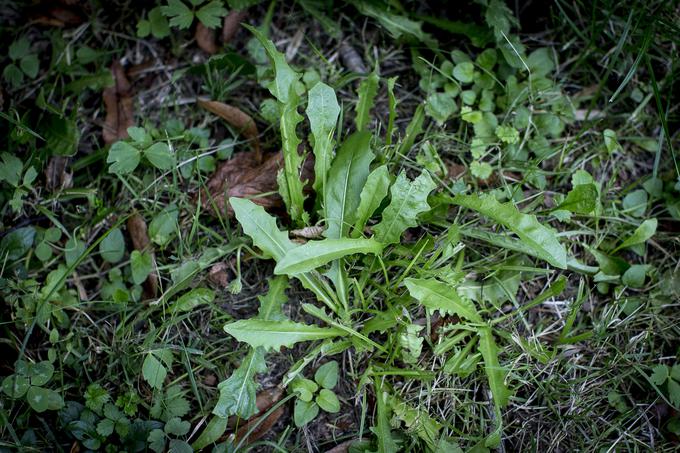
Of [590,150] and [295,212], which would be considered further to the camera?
[590,150]

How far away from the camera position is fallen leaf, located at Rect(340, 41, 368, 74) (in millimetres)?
2535

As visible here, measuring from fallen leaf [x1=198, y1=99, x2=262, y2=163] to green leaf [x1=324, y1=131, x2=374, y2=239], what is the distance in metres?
0.44

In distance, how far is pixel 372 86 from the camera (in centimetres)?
229

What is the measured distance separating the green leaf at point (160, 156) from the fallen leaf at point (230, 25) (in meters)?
0.57

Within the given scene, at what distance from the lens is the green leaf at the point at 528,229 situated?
6.59ft

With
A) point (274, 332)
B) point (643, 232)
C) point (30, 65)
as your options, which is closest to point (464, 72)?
point (643, 232)

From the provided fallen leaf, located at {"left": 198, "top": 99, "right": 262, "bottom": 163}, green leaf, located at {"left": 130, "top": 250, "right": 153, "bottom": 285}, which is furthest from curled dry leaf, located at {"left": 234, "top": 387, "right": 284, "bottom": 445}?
fallen leaf, located at {"left": 198, "top": 99, "right": 262, "bottom": 163}

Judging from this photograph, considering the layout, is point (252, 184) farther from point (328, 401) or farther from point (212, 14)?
point (328, 401)

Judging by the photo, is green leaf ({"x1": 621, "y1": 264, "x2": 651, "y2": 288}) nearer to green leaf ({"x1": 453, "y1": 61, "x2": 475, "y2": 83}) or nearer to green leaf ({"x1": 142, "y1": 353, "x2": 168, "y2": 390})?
green leaf ({"x1": 453, "y1": 61, "x2": 475, "y2": 83})

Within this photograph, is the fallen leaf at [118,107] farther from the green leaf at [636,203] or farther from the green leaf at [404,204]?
the green leaf at [636,203]

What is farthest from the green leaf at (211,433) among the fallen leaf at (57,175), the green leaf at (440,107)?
the green leaf at (440,107)

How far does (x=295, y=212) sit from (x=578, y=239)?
44.7 inches

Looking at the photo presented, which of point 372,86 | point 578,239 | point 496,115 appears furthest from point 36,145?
point 578,239

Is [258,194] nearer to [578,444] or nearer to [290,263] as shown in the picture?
[290,263]
